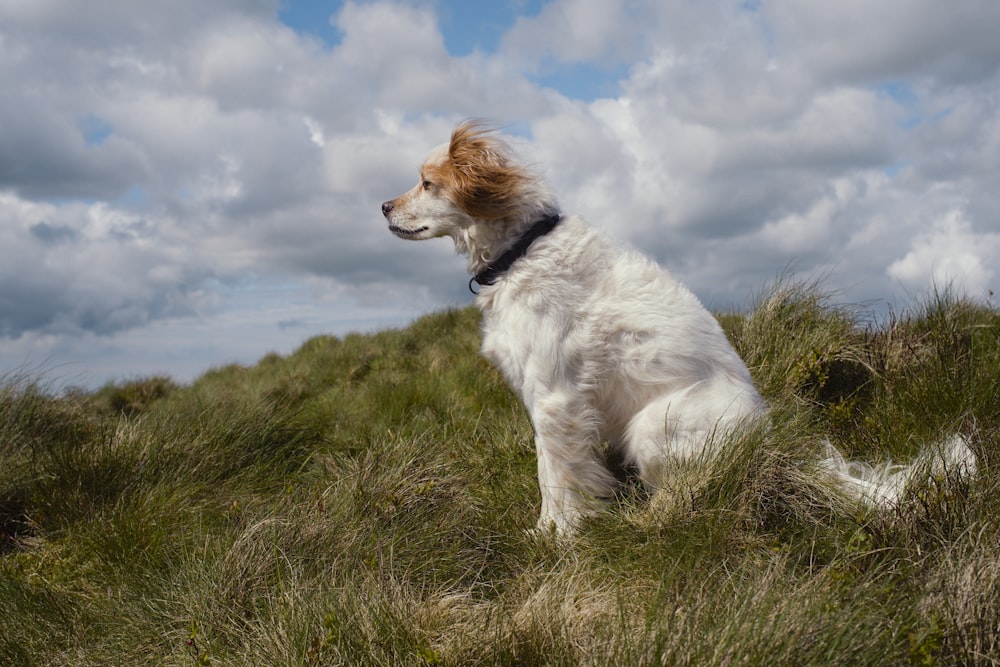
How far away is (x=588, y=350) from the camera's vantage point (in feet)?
12.4

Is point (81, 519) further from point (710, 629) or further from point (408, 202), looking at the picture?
point (710, 629)

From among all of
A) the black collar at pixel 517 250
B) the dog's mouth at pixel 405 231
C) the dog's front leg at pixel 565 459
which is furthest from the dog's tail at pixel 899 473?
the dog's mouth at pixel 405 231

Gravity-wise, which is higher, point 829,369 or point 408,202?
point 408,202

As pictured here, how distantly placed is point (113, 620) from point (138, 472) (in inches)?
67.0

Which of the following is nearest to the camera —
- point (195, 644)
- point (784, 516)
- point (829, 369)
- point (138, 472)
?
point (195, 644)

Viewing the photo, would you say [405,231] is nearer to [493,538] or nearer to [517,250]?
[517,250]

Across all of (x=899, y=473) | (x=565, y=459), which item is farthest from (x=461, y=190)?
(x=899, y=473)

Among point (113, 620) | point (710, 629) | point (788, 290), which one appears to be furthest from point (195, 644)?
point (788, 290)

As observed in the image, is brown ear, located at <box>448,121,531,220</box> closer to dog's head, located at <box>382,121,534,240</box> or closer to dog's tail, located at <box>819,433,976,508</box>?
dog's head, located at <box>382,121,534,240</box>

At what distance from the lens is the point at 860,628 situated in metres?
2.26

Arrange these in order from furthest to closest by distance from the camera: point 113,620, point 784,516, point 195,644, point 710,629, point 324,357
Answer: point 324,357 → point 784,516 → point 113,620 → point 195,644 → point 710,629

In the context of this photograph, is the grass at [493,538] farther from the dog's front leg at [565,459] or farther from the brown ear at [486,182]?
the brown ear at [486,182]

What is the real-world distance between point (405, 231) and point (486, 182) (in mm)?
605

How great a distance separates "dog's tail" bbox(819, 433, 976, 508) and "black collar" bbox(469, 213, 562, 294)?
1.80m
